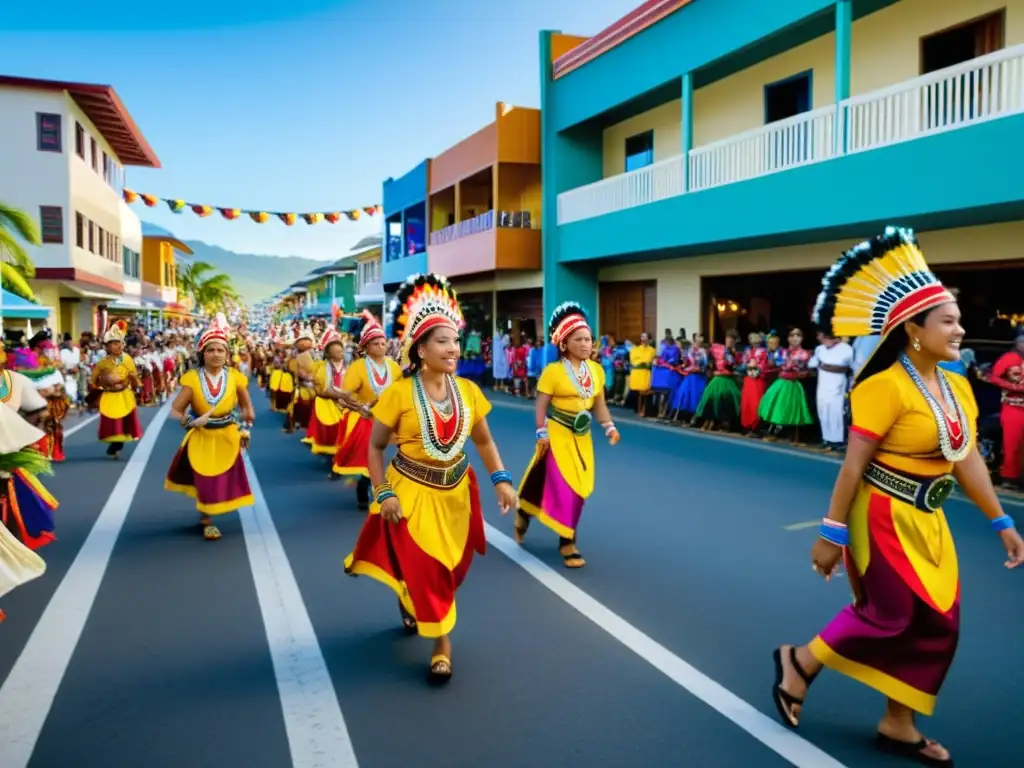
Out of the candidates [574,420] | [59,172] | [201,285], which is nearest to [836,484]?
[574,420]

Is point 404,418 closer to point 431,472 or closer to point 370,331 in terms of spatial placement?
point 431,472

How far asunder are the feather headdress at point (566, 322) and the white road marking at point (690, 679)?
178cm

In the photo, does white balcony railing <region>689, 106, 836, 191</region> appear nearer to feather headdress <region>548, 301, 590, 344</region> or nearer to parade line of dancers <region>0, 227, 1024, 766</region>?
feather headdress <region>548, 301, 590, 344</region>

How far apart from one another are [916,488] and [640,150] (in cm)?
1965

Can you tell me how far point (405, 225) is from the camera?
37531mm

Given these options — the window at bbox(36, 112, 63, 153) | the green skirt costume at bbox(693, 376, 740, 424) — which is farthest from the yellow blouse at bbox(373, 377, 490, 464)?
the window at bbox(36, 112, 63, 153)

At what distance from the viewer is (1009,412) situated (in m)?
9.70

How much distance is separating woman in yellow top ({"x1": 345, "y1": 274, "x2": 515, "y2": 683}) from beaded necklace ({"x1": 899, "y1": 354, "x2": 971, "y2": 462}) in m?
2.14

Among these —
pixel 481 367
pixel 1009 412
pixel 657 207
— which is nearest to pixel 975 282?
pixel 1009 412

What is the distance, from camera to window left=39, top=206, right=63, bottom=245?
96.3 ft

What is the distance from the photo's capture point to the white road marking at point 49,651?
13.0 feet

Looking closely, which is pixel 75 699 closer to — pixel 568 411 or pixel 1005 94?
pixel 568 411

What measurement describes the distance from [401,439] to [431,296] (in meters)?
0.84

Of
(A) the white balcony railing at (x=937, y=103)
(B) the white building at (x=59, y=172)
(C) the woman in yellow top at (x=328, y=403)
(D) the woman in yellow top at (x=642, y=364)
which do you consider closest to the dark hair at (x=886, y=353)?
(C) the woman in yellow top at (x=328, y=403)
